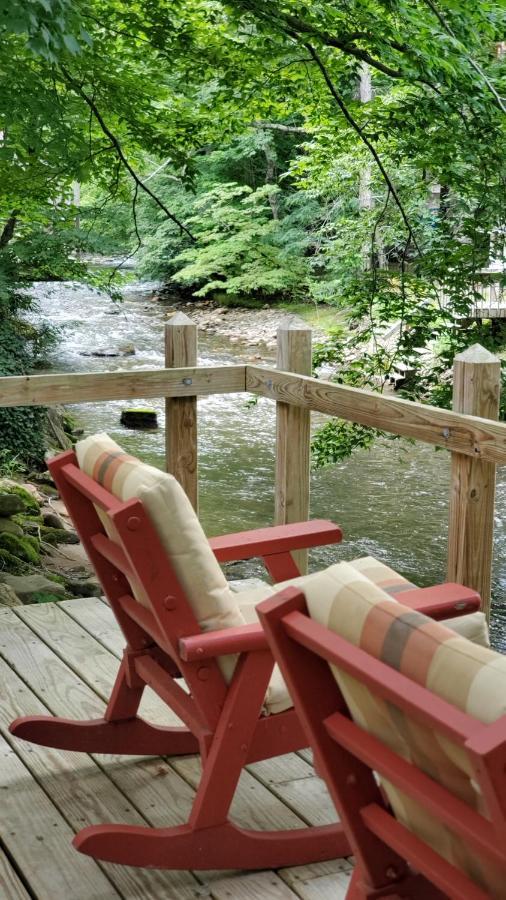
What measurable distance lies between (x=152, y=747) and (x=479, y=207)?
3.60 m

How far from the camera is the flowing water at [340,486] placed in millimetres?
8516

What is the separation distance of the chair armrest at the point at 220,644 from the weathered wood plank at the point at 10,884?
56 centimetres

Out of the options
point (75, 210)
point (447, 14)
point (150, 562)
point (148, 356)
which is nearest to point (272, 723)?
point (150, 562)

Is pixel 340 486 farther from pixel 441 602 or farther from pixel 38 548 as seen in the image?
pixel 441 602

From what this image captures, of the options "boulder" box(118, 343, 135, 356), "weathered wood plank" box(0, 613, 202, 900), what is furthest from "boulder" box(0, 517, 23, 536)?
"boulder" box(118, 343, 135, 356)

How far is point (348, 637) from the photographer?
1299 millimetres

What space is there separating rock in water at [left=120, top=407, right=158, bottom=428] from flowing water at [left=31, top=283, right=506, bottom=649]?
0.13m

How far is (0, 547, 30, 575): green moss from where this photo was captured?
7.17 meters

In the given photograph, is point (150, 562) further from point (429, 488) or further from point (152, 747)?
point (429, 488)

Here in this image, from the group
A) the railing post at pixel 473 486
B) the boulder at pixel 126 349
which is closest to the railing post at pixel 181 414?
the railing post at pixel 473 486

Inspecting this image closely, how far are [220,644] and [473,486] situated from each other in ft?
4.22

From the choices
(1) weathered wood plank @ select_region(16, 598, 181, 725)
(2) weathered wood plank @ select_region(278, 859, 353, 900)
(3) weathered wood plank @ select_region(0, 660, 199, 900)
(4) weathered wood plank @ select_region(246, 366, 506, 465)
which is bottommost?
(2) weathered wood plank @ select_region(278, 859, 353, 900)

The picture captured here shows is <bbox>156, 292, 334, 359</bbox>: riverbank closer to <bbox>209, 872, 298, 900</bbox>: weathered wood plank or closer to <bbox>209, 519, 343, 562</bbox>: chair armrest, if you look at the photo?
<bbox>209, 519, 343, 562</bbox>: chair armrest

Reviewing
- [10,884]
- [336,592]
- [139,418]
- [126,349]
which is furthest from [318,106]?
[126,349]
